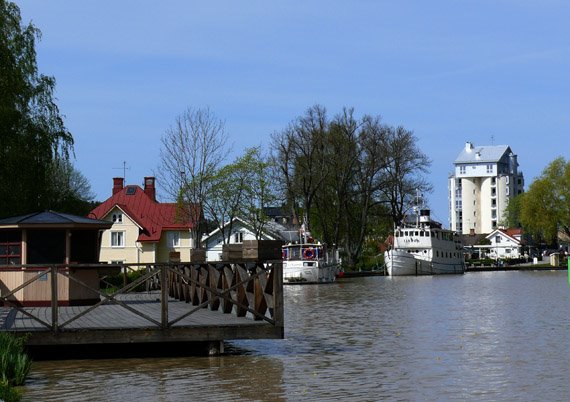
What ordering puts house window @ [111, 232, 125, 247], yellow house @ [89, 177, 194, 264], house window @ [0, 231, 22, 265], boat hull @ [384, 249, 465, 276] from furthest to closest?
1. boat hull @ [384, 249, 465, 276]
2. house window @ [111, 232, 125, 247]
3. yellow house @ [89, 177, 194, 264]
4. house window @ [0, 231, 22, 265]

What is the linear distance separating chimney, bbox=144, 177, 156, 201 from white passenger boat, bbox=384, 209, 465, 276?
21.0 metres

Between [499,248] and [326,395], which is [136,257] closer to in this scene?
[326,395]

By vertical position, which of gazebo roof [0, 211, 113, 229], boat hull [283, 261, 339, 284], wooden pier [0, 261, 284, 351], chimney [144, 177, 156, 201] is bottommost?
wooden pier [0, 261, 284, 351]

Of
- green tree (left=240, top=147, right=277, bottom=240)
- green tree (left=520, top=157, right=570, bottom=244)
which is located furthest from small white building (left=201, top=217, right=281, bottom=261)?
green tree (left=520, top=157, right=570, bottom=244)

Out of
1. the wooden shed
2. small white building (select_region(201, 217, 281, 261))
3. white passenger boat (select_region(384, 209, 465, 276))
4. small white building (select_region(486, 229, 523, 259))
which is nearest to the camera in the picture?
the wooden shed

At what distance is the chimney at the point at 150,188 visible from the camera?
9194 centimetres

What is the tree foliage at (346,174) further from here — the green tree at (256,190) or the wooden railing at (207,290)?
the wooden railing at (207,290)

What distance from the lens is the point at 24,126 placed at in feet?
125

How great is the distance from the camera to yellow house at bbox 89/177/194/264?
86206 millimetres

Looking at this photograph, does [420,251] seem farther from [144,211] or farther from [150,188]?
[144,211]

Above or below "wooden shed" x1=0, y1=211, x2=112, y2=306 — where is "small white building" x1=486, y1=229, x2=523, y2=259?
above

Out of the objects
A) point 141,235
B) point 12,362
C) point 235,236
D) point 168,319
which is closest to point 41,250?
point 168,319

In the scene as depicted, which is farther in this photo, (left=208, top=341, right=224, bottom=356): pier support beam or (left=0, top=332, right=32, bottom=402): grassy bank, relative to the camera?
(left=208, top=341, right=224, bottom=356): pier support beam

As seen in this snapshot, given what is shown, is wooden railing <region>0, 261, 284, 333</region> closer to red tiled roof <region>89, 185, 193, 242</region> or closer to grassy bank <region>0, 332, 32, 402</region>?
grassy bank <region>0, 332, 32, 402</region>
